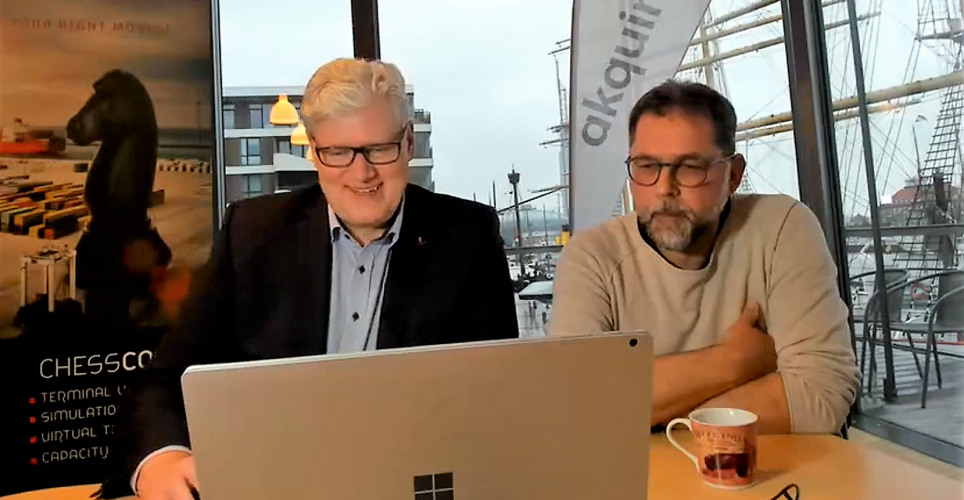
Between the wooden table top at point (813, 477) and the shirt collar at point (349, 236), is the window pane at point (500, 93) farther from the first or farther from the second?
the wooden table top at point (813, 477)

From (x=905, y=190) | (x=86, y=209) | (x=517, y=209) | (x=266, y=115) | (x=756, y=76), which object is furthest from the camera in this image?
(x=517, y=209)

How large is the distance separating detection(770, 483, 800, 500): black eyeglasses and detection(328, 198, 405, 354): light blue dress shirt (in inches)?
33.4

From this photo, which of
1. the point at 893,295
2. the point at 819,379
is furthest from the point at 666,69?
the point at 819,379

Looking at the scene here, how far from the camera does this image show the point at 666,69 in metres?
2.87

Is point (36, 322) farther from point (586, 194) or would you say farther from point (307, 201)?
point (586, 194)

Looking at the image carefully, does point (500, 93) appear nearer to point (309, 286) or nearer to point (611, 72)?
point (611, 72)

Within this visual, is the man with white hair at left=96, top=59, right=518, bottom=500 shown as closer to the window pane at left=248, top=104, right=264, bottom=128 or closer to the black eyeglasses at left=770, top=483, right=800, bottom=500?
the black eyeglasses at left=770, top=483, right=800, bottom=500

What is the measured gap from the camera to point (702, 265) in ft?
5.38

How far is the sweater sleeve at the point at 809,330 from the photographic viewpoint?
1.37 meters

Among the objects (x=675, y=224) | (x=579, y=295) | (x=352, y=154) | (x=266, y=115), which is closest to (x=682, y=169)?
(x=675, y=224)

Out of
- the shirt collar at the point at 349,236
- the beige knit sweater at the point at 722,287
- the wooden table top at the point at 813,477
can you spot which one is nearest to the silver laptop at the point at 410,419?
the wooden table top at the point at 813,477

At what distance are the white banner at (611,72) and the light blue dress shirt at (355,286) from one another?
1453 mm

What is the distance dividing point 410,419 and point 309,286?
35.8 inches

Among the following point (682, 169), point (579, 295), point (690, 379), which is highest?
point (682, 169)
